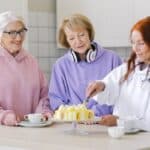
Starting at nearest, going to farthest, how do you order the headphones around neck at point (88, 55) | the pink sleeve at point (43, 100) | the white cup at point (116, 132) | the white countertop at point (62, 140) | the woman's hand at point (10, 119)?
the white countertop at point (62, 140), the white cup at point (116, 132), the woman's hand at point (10, 119), the pink sleeve at point (43, 100), the headphones around neck at point (88, 55)

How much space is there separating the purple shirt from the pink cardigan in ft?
0.30

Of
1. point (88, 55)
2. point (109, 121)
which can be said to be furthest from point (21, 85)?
point (109, 121)

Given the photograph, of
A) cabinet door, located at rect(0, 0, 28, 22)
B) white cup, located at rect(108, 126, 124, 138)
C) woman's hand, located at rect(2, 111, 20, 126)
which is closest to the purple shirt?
woman's hand, located at rect(2, 111, 20, 126)

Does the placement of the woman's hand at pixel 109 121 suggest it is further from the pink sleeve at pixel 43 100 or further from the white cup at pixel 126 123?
the pink sleeve at pixel 43 100

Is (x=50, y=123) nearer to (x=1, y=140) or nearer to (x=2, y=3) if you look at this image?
(x=1, y=140)

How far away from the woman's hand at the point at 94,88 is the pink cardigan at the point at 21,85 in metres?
0.45

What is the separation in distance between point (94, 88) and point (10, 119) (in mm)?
457

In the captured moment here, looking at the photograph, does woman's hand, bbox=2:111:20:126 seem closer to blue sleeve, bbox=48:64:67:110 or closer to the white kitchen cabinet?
blue sleeve, bbox=48:64:67:110

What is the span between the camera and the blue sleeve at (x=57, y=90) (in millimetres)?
2889

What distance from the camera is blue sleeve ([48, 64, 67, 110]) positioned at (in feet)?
9.48

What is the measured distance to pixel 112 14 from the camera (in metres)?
3.95

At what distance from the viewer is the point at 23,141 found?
207 centimetres

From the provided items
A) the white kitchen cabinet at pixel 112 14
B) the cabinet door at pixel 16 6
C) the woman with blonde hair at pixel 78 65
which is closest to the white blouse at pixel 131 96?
the woman with blonde hair at pixel 78 65

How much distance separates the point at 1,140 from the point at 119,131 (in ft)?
1.65
